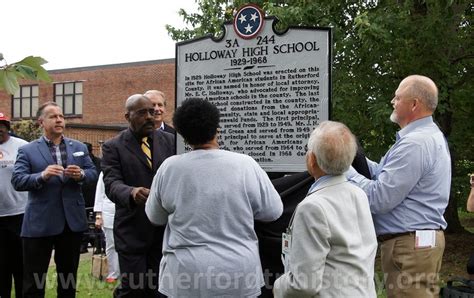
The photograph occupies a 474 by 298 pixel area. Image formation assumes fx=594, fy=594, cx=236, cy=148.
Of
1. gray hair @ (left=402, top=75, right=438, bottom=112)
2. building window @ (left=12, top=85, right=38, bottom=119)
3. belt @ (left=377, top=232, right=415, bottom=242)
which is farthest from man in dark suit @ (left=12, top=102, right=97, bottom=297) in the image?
building window @ (left=12, top=85, right=38, bottom=119)

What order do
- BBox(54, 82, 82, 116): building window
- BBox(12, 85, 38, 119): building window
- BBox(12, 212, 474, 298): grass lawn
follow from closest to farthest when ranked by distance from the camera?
BBox(12, 212, 474, 298): grass lawn
BBox(54, 82, 82, 116): building window
BBox(12, 85, 38, 119): building window

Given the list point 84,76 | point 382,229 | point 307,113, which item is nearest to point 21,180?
point 307,113

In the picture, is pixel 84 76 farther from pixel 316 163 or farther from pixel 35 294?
pixel 316 163

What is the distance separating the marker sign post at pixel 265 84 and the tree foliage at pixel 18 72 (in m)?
3.06

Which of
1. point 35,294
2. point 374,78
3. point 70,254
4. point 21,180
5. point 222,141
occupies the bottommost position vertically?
point 35,294

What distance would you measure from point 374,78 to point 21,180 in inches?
306

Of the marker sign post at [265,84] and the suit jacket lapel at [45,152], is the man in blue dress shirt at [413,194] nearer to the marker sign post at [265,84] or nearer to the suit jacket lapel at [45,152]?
the marker sign post at [265,84]

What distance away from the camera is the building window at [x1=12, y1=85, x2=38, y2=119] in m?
43.9

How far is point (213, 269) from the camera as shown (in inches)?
134

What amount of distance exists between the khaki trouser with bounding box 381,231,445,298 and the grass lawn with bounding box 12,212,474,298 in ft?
8.14

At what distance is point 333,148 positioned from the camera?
116 inches

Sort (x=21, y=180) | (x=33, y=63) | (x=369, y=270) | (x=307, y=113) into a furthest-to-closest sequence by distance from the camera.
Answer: (x=21, y=180), (x=307, y=113), (x=369, y=270), (x=33, y=63)

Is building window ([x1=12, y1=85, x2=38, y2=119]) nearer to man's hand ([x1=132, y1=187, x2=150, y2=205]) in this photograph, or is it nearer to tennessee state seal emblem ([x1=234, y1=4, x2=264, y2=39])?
tennessee state seal emblem ([x1=234, y1=4, x2=264, y2=39])

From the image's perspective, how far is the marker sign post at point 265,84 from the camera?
4871 millimetres
